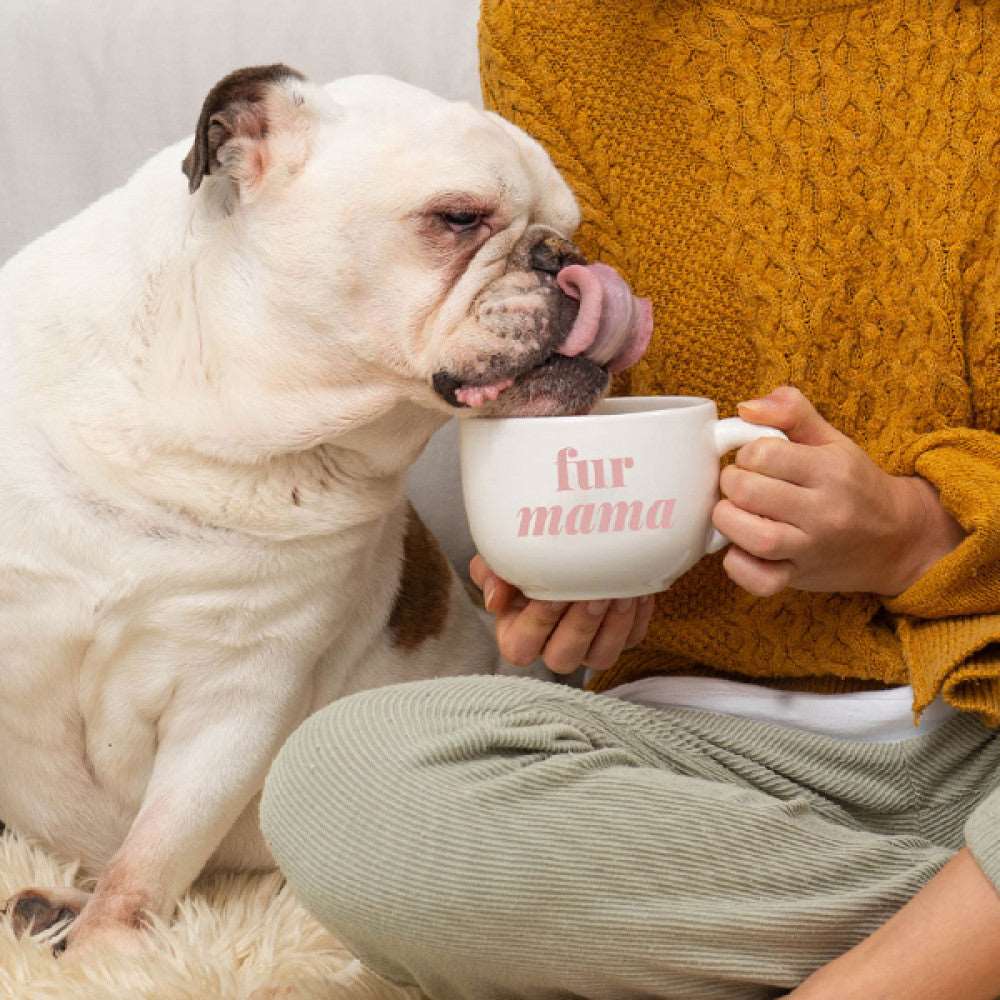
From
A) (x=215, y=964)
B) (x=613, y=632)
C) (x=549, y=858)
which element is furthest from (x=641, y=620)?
(x=215, y=964)

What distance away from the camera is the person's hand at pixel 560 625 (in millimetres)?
1039

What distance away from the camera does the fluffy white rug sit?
96cm

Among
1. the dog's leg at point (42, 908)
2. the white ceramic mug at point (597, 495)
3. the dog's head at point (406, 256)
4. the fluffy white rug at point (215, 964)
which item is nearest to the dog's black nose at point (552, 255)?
the dog's head at point (406, 256)

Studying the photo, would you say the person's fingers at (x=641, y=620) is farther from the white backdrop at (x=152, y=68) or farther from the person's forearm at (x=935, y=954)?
the white backdrop at (x=152, y=68)

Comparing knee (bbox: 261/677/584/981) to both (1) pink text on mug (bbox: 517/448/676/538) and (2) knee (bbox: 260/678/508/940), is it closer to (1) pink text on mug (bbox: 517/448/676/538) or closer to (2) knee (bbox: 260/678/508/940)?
(2) knee (bbox: 260/678/508/940)

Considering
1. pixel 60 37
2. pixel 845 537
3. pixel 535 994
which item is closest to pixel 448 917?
pixel 535 994

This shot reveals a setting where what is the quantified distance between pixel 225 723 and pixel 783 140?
0.60m

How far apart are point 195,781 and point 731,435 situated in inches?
18.8

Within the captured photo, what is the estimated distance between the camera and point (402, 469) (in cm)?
113

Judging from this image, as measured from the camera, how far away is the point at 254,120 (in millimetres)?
975

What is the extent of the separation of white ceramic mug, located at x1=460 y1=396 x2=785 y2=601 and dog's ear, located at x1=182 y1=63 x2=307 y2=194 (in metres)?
0.24

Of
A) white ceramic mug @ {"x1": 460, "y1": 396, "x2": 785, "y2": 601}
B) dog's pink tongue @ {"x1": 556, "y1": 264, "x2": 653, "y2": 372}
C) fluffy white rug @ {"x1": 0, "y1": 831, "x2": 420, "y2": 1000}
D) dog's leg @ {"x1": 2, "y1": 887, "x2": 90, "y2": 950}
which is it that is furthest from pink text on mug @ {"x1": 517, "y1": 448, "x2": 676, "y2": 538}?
dog's leg @ {"x1": 2, "y1": 887, "x2": 90, "y2": 950}

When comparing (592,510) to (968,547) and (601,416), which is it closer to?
(601,416)

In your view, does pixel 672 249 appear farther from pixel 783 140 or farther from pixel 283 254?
pixel 283 254
